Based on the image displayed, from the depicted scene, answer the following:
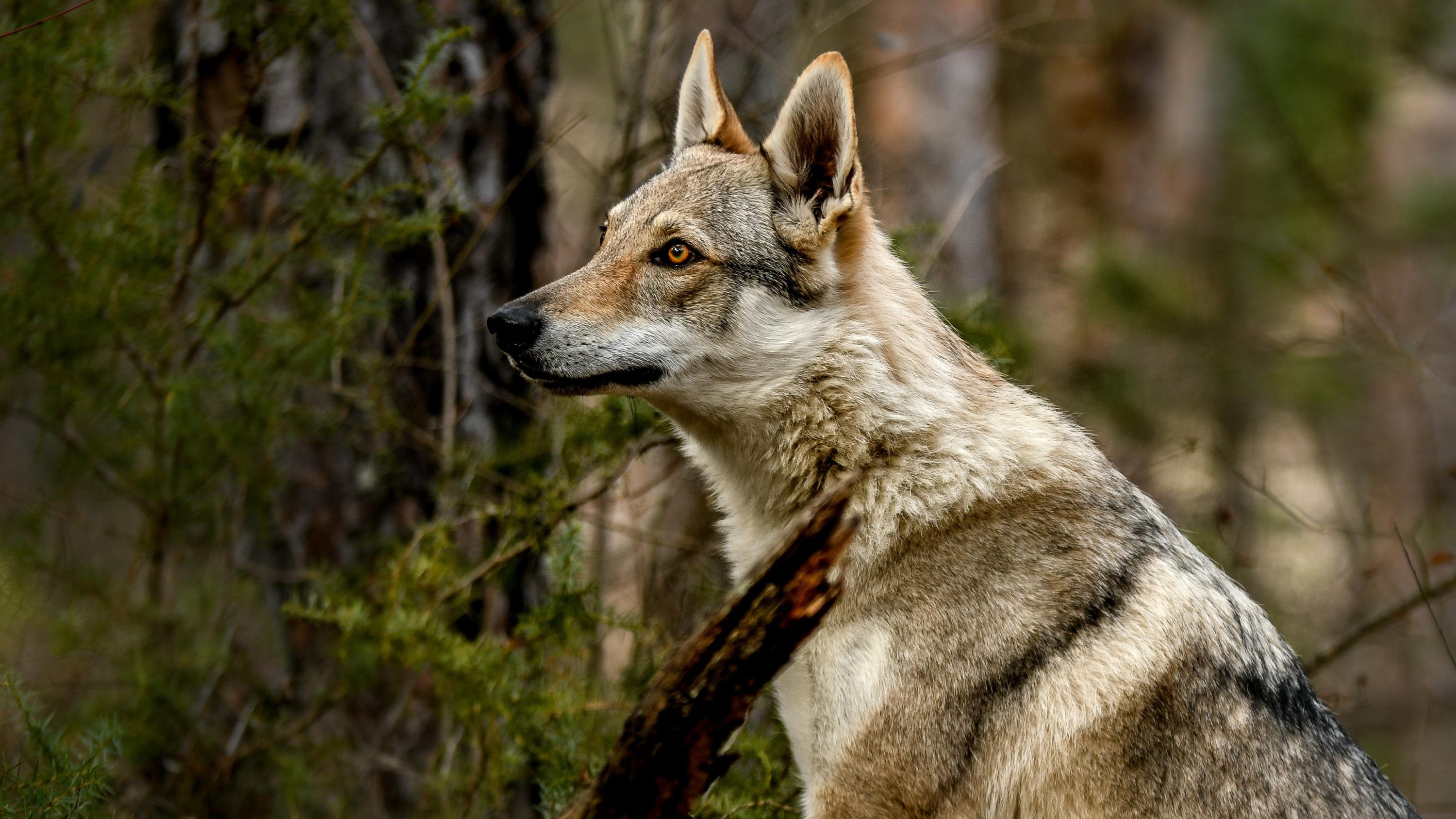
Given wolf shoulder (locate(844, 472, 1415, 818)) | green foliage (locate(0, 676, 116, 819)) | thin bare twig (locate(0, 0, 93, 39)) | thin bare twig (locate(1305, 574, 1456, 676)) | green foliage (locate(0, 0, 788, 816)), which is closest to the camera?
thin bare twig (locate(0, 0, 93, 39))

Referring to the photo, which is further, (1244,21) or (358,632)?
(1244,21)

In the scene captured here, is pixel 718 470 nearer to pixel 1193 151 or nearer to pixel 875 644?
pixel 875 644

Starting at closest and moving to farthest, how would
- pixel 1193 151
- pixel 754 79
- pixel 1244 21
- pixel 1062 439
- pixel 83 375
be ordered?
1. pixel 1062 439
2. pixel 83 375
3. pixel 754 79
4. pixel 1244 21
5. pixel 1193 151

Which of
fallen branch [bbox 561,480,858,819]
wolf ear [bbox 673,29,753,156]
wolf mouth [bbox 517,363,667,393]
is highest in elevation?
wolf ear [bbox 673,29,753,156]

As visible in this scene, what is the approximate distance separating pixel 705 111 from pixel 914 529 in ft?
6.79

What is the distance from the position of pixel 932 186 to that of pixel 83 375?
636cm

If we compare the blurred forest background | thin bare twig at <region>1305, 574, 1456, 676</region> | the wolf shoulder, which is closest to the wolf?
the wolf shoulder

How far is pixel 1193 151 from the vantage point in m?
16.4

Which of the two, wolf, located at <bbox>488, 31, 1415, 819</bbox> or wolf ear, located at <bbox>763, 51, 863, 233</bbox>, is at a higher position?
wolf ear, located at <bbox>763, 51, 863, 233</bbox>

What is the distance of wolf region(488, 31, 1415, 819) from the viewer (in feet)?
10.8

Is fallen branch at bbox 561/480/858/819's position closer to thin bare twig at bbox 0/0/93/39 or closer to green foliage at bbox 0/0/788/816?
green foliage at bbox 0/0/788/816

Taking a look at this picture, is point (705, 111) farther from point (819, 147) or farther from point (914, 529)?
point (914, 529)

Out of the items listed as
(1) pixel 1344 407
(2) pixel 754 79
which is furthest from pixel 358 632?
(1) pixel 1344 407

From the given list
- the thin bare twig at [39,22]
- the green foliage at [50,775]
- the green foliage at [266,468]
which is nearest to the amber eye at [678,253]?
the green foliage at [266,468]
